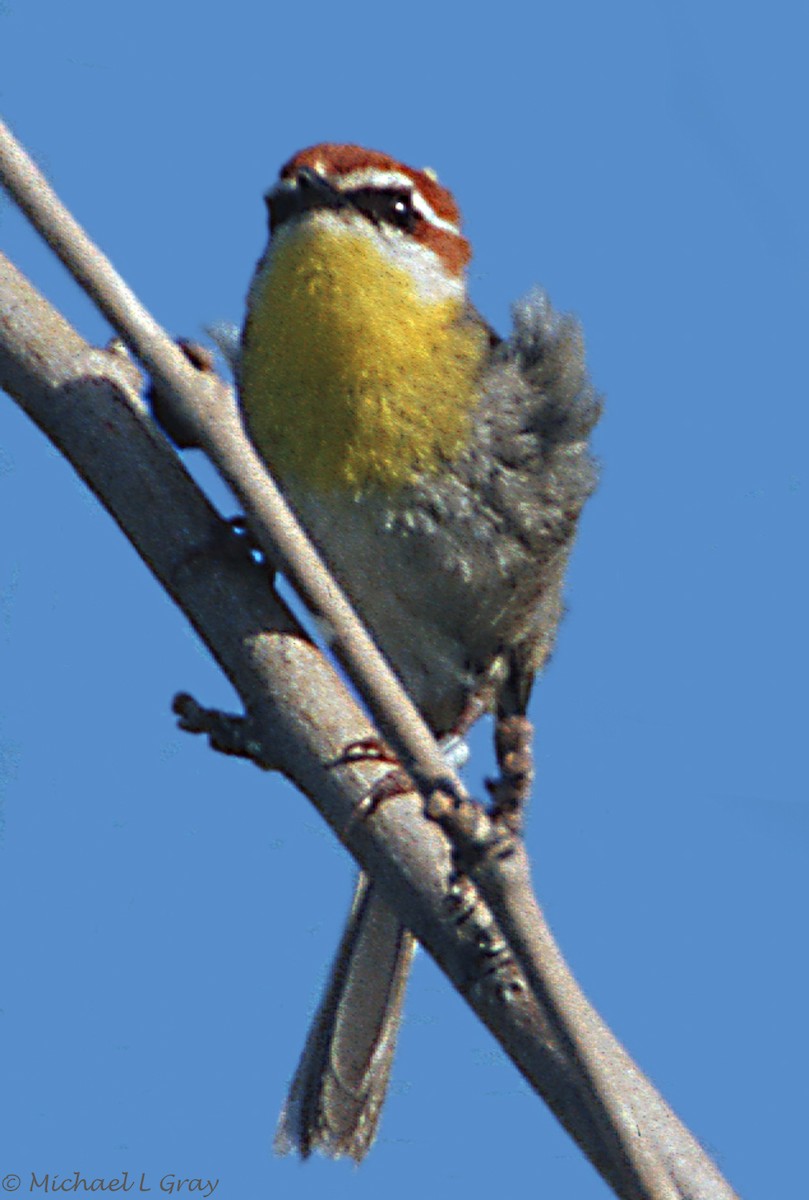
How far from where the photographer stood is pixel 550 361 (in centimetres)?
318

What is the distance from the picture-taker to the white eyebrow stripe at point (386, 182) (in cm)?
296

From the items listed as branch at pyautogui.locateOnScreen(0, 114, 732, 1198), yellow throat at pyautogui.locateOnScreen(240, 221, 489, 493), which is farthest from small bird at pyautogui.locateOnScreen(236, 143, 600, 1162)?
branch at pyautogui.locateOnScreen(0, 114, 732, 1198)

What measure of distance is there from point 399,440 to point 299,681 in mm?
726

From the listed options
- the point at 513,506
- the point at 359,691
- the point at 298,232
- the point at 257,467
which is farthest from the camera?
the point at 513,506

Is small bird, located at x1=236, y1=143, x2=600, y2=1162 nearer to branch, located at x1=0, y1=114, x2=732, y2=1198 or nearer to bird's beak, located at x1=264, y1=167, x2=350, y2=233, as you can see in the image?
bird's beak, located at x1=264, y1=167, x2=350, y2=233

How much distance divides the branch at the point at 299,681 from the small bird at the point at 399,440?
444 mm

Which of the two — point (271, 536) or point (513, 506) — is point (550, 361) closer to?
point (513, 506)

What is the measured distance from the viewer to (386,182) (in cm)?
302

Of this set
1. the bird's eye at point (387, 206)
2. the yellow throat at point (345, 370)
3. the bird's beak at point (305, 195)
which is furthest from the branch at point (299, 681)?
the bird's eye at point (387, 206)

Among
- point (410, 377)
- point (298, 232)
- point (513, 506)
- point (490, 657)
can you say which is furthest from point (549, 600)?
point (298, 232)

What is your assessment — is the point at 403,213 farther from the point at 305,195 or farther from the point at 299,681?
the point at 299,681

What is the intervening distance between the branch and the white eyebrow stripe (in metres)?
0.63

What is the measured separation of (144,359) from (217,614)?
450 millimetres

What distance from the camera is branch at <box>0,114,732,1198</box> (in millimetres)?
1797
